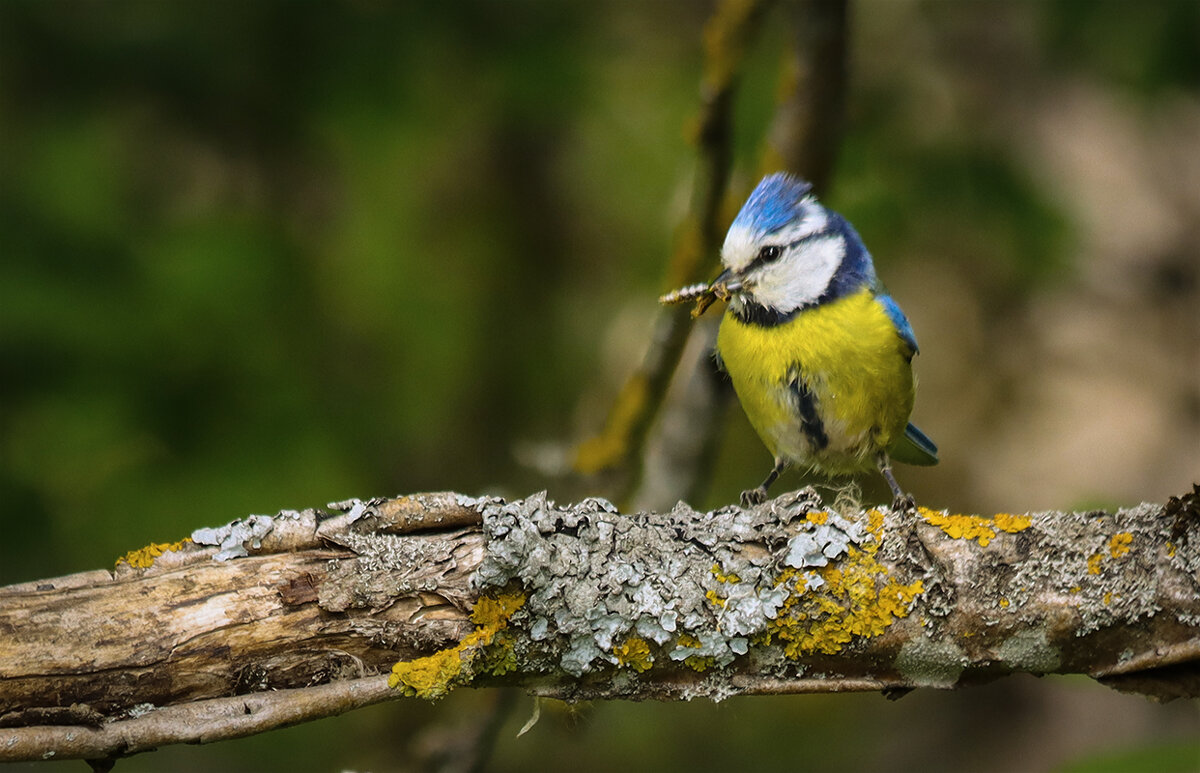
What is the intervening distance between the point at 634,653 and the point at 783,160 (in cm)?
174

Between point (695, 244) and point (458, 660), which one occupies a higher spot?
point (695, 244)

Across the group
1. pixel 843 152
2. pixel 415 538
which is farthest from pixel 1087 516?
pixel 843 152

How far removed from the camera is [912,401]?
8.55 feet

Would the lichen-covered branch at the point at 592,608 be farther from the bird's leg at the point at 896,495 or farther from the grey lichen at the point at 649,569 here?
the bird's leg at the point at 896,495

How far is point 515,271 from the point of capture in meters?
4.79

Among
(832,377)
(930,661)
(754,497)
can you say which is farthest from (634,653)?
(832,377)

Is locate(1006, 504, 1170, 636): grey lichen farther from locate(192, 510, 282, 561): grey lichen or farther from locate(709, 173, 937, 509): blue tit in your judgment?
locate(192, 510, 282, 561): grey lichen

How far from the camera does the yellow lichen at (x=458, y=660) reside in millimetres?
1709

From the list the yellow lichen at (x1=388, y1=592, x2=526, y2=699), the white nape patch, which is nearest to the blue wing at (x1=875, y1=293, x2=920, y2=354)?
the white nape patch

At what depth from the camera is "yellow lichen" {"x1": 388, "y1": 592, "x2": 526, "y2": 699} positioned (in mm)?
1709

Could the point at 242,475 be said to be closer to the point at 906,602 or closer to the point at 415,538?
the point at 415,538

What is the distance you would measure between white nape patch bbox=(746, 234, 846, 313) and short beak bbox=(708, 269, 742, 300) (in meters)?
0.03

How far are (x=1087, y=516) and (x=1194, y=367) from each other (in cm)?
351

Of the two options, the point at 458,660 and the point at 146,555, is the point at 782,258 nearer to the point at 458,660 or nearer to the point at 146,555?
the point at 458,660
